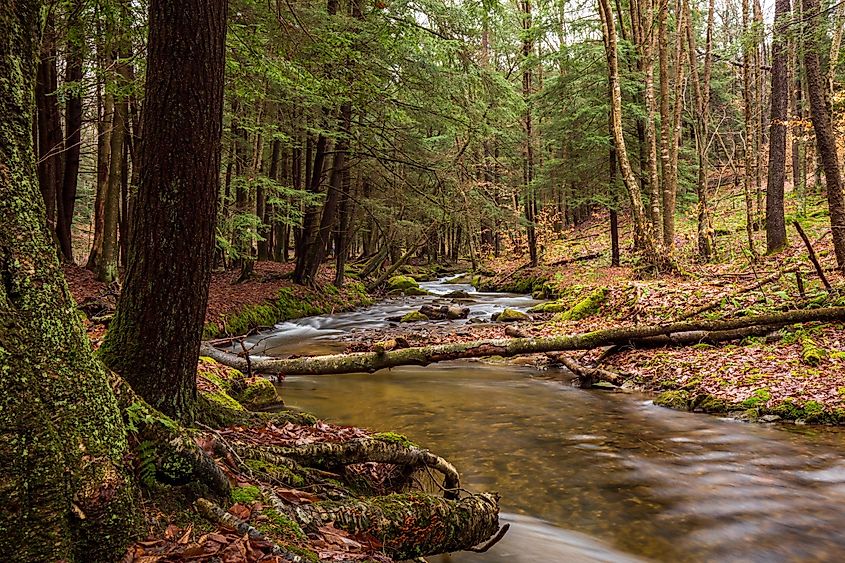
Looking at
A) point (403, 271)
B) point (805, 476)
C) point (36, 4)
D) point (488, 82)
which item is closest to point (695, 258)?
point (488, 82)

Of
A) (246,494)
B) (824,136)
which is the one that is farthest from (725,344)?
(246,494)

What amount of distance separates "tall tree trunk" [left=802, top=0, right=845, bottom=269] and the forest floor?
969mm

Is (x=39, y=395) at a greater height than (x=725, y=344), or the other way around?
(x=39, y=395)

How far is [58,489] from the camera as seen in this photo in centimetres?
189

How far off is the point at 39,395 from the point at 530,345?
22.1 feet

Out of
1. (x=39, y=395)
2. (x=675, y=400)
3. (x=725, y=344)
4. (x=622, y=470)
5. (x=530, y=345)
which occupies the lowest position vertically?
(x=622, y=470)

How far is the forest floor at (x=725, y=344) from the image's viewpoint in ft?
24.6

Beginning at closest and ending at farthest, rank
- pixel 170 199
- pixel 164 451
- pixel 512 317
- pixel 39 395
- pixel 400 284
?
pixel 39 395
pixel 164 451
pixel 170 199
pixel 512 317
pixel 400 284

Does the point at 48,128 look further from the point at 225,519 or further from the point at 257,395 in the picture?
the point at 225,519

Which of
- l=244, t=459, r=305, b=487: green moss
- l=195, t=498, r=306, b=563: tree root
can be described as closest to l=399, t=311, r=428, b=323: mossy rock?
l=244, t=459, r=305, b=487: green moss

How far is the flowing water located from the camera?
14.8 feet

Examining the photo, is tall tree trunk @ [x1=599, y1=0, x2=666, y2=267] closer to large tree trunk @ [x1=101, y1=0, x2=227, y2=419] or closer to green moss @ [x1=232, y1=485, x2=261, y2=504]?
large tree trunk @ [x1=101, y1=0, x2=227, y2=419]

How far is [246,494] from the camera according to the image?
2.78 meters

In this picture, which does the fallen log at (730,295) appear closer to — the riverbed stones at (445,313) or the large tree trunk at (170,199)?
the riverbed stones at (445,313)
